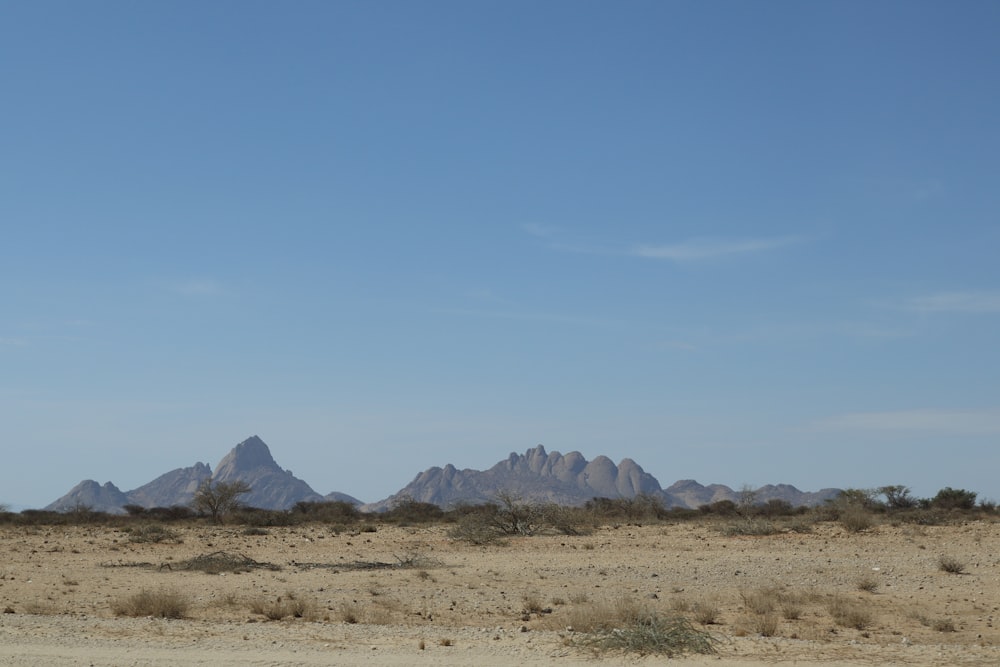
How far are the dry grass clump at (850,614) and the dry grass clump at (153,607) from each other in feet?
42.8

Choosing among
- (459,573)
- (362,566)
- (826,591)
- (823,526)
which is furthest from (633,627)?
(823,526)

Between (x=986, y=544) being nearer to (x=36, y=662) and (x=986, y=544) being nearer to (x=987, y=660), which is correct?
(x=987, y=660)

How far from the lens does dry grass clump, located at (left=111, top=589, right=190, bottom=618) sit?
62.9 feet

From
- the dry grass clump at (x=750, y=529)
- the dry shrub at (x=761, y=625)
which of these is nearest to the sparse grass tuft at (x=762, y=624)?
the dry shrub at (x=761, y=625)

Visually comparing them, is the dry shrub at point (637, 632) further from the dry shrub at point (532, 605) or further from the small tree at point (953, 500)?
the small tree at point (953, 500)

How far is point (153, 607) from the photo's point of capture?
63.4 feet

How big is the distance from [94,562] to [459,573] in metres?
13.4

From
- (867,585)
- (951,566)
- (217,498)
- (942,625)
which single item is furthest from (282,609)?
(217,498)

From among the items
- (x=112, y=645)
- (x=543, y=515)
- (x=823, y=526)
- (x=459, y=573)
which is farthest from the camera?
(x=543, y=515)

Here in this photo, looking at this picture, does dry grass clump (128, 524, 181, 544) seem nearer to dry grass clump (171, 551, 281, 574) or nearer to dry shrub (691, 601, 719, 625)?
dry grass clump (171, 551, 281, 574)

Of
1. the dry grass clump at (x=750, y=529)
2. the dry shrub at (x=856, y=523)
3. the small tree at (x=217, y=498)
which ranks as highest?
the small tree at (x=217, y=498)

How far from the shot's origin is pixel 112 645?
15617 millimetres

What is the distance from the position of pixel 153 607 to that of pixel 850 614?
13988 millimetres

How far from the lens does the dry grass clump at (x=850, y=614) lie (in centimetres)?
1747
